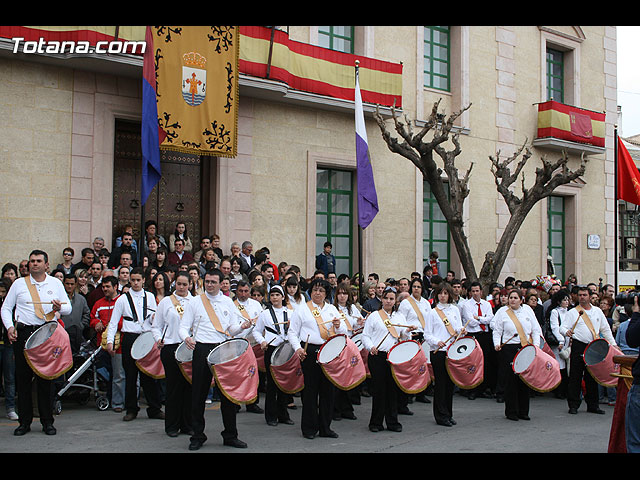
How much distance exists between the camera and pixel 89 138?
13844 millimetres

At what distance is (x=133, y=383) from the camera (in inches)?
365

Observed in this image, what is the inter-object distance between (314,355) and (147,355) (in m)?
2.07

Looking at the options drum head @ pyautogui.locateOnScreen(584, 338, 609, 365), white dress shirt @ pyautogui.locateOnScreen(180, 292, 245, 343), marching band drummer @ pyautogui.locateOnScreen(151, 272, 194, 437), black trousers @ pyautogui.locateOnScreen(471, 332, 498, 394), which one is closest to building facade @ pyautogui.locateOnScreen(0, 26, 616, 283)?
black trousers @ pyautogui.locateOnScreen(471, 332, 498, 394)

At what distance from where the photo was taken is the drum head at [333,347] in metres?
8.29

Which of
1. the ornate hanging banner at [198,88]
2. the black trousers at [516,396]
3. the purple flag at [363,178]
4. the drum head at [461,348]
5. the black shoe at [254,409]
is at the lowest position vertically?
the black shoe at [254,409]

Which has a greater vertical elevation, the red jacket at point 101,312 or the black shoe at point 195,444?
the red jacket at point 101,312

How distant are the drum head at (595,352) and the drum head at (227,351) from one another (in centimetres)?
506

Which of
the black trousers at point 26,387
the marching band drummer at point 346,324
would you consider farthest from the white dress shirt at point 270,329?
the black trousers at point 26,387

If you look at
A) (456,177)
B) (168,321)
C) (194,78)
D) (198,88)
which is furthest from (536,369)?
(194,78)

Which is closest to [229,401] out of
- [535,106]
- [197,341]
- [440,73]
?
[197,341]

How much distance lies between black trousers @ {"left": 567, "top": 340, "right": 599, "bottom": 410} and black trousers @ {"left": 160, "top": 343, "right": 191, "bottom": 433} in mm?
5648

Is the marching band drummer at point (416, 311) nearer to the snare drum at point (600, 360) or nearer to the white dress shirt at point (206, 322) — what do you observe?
the snare drum at point (600, 360)

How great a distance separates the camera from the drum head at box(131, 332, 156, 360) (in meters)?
8.80

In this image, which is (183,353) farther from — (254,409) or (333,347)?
(254,409)
